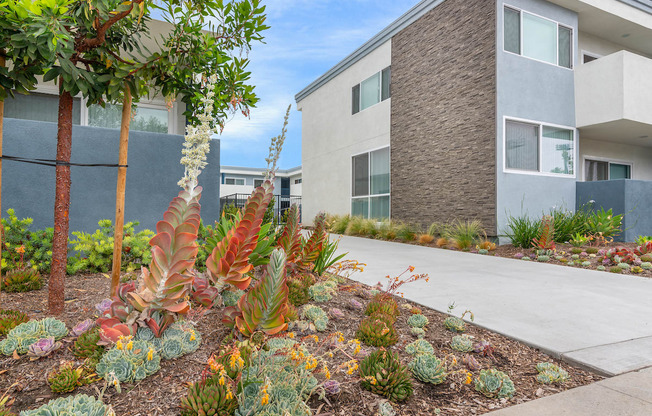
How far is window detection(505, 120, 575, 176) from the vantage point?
8.14m

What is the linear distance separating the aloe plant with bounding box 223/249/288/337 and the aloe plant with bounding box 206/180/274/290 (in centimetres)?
18

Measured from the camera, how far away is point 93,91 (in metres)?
2.42

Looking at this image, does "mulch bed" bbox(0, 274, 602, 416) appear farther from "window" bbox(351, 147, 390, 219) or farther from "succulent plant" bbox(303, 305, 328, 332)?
"window" bbox(351, 147, 390, 219)

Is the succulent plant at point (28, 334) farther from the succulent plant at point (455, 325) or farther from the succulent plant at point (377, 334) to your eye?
the succulent plant at point (455, 325)

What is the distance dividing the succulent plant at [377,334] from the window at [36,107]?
6.38m

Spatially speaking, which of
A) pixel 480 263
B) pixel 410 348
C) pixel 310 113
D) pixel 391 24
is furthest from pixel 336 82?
pixel 410 348

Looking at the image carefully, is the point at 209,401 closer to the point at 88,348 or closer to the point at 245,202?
the point at 88,348

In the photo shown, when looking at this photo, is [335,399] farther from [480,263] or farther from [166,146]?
[480,263]

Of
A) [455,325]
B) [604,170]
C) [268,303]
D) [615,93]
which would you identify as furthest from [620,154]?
[268,303]

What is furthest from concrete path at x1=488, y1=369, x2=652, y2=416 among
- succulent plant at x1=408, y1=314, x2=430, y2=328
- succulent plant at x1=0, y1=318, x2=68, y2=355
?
succulent plant at x1=0, y1=318, x2=68, y2=355

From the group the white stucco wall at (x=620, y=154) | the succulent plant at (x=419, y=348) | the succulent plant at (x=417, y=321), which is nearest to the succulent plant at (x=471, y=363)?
the succulent plant at (x=419, y=348)

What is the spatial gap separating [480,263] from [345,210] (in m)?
7.15

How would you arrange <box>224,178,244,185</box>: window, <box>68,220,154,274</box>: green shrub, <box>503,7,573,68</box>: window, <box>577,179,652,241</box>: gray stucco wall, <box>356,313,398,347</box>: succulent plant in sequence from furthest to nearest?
<box>224,178,244,185</box>: window, <box>577,179,652,241</box>: gray stucco wall, <box>503,7,573,68</box>: window, <box>68,220,154,274</box>: green shrub, <box>356,313,398,347</box>: succulent plant

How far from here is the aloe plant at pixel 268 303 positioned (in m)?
1.84
